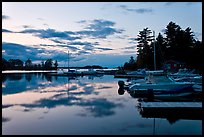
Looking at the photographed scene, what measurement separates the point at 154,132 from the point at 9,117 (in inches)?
276

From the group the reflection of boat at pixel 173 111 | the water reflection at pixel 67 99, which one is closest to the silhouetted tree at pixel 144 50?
the water reflection at pixel 67 99

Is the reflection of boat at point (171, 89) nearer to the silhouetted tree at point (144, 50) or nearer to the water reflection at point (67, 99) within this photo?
the water reflection at point (67, 99)

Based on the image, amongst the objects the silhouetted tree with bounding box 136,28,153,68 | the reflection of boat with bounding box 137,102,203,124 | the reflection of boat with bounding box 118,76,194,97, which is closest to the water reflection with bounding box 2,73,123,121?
the reflection of boat with bounding box 137,102,203,124

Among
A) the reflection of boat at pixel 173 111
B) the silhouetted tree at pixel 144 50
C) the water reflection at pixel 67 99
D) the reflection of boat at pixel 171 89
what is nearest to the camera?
the reflection of boat at pixel 173 111

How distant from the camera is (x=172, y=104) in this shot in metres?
12.8

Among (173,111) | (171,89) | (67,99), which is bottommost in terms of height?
(67,99)

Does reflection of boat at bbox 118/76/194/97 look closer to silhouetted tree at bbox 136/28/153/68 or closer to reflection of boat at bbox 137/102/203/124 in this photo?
reflection of boat at bbox 137/102/203/124

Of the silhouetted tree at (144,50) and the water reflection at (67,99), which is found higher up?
the silhouetted tree at (144,50)

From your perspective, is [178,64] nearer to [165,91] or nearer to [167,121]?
[165,91]

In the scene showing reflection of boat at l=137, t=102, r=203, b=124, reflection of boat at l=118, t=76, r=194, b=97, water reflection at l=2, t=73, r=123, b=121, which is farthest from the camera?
reflection of boat at l=118, t=76, r=194, b=97

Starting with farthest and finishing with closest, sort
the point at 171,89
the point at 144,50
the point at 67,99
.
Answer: the point at 144,50, the point at 67,99, the point at 171,89

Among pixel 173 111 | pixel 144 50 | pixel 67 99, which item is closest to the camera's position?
pixel 173 111

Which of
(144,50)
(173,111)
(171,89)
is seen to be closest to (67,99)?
(171,89)

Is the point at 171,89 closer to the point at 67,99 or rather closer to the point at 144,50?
the point at 67,99
